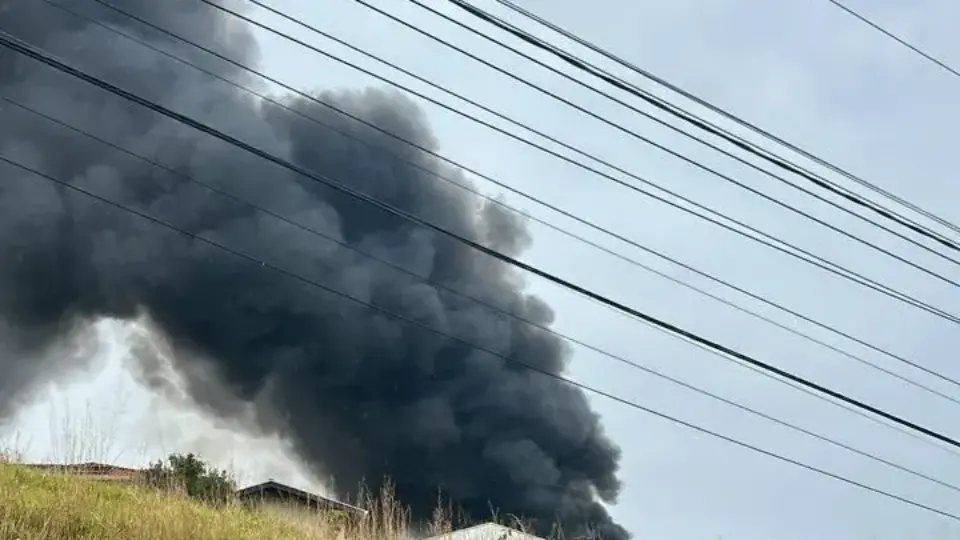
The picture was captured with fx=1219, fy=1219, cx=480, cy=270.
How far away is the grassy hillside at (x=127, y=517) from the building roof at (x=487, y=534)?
28.0 inches

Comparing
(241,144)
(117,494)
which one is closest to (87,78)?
(241,144)

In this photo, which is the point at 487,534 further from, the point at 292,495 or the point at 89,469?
the point at 292,495

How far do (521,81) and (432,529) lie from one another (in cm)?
468

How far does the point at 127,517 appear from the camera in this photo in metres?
10.2

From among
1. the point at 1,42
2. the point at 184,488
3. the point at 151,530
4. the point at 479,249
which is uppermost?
the point at 1,42

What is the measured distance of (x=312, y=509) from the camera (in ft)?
47.3

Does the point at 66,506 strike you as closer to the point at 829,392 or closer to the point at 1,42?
the point at 1,42

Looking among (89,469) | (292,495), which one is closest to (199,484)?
(89,469)

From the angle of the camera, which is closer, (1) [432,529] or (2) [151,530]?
(2) [151,530]

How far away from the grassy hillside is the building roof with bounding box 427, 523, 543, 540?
0.71m

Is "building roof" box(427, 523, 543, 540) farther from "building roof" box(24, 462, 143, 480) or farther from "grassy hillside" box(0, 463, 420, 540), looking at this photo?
"building roof" box(24, 462, 143, 480)

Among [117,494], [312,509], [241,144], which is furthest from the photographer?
[312,509]

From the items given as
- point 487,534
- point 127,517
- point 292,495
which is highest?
point 292,495

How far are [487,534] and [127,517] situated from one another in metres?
3.49
